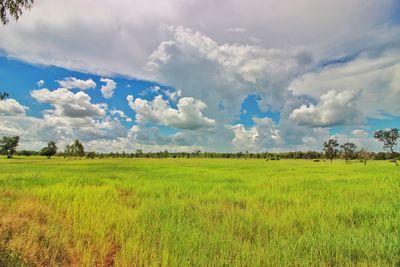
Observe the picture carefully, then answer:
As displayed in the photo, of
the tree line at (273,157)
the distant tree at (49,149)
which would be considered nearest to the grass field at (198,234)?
the tree line at (273,157)

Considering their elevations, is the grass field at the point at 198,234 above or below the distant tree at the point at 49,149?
below

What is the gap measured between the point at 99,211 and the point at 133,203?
2532 millimetres

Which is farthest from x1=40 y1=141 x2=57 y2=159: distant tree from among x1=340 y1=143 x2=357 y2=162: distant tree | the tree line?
x1=340 y1=143 x2=357 y2=162: distant tree

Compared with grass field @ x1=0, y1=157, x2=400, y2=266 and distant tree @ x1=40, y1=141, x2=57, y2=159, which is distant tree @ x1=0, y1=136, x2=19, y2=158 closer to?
distant tree @ x1=40, y1=141, x2=57, y2=159

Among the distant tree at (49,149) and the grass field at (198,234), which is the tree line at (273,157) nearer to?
the distant tree at (49,149)

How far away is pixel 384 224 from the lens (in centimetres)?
932

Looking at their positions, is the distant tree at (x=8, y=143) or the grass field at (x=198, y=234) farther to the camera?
the distant tree at (x=8, y=143)

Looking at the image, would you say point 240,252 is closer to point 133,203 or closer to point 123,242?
point 123,242

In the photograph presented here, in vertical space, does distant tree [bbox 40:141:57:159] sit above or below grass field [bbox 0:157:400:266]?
above

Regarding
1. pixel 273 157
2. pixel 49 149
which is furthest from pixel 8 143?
pixel 273 157

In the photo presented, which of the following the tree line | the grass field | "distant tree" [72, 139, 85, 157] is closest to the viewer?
the grass field

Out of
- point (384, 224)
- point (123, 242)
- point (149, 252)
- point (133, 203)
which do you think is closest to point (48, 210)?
point (133, 203)

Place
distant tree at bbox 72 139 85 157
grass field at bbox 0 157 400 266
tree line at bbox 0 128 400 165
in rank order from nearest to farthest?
1. grass field at bbox 0 157 400 266
2. tree line at bbox 0 128 400 165
3. distant tree at bbox 72 139 85 157

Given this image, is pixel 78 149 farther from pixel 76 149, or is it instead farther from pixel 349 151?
pixel 349 151
